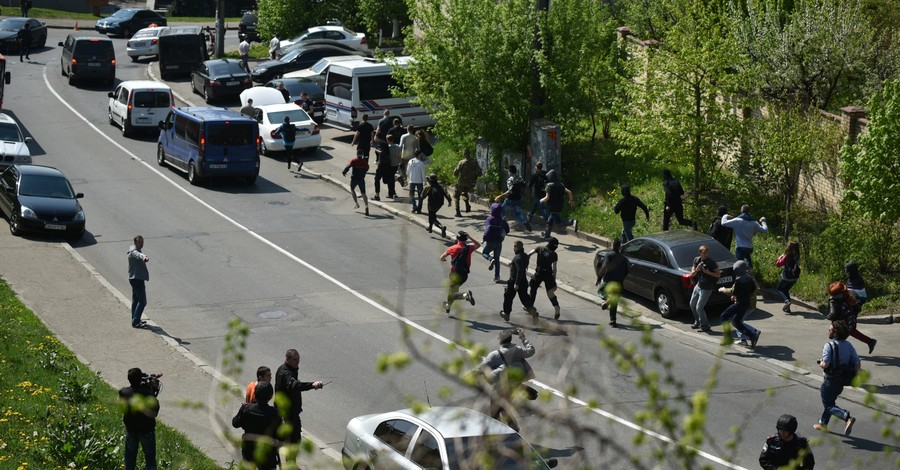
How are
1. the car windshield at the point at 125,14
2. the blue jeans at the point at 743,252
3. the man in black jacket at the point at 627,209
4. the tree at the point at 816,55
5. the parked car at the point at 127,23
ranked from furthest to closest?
1. the car windshield at the point at 125,14
2. the parked car at the point at 127,23
3. the tree at the point at 816,55
4. the man in black jacket at the point at 627,209
5. the blue jeans at the point at 743,252

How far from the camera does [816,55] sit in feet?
84.2

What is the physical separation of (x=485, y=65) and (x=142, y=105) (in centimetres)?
1426

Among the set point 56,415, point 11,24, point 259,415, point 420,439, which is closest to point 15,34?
point 11,24

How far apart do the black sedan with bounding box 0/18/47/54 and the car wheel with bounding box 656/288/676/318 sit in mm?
43083

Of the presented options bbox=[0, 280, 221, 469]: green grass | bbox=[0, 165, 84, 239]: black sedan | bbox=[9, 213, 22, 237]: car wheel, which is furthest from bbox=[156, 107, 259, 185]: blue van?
bbox=[0, 280, 221, 469]: green grass

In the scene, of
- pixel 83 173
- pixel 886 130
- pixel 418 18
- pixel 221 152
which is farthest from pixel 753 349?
pixel 83 173

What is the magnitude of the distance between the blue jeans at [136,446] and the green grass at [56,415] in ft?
0.82

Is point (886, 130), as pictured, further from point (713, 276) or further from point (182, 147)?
point (182, 147)

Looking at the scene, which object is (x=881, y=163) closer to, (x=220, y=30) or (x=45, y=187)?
(x=45, y=187)

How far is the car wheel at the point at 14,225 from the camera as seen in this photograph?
2520 cm

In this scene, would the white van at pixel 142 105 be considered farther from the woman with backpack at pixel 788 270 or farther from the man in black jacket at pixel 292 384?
the man in black jacket at pixel 292 384

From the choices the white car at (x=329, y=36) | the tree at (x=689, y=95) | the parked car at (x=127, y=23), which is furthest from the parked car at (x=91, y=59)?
the tree at (x=689, y=95)

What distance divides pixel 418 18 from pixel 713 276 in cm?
1300

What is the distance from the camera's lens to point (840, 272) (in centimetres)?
2103
